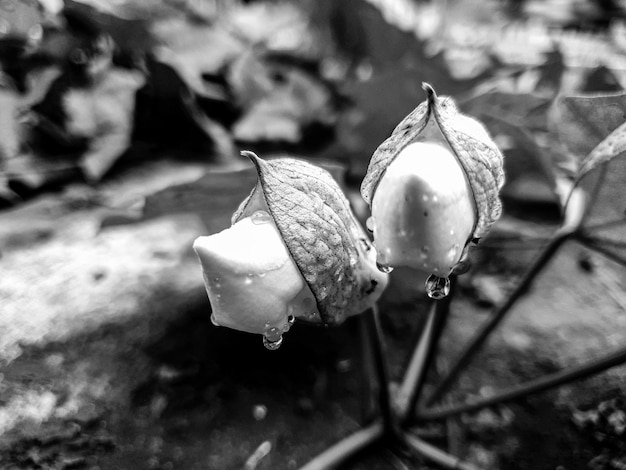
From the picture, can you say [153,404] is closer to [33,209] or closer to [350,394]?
[350,394]

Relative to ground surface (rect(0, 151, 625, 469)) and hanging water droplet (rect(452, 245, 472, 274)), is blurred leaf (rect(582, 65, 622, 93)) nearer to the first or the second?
ground surface (rect(0, 151, 625, 469))

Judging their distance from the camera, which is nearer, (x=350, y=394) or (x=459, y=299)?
(x=350, y=394)

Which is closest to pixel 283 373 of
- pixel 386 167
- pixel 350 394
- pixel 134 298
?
pixel 350 394

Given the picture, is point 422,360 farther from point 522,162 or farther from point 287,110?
point 287,110

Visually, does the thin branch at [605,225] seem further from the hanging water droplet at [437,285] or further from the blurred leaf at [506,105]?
the hanging water droplet at [437,285]

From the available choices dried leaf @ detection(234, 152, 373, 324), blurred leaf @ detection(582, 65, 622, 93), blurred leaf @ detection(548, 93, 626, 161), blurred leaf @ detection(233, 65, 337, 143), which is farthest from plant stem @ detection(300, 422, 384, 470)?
blurred leaf @ detection(582, 65, 622, 93)

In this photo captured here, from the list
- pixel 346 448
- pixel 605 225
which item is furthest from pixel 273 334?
pixel 605 225
